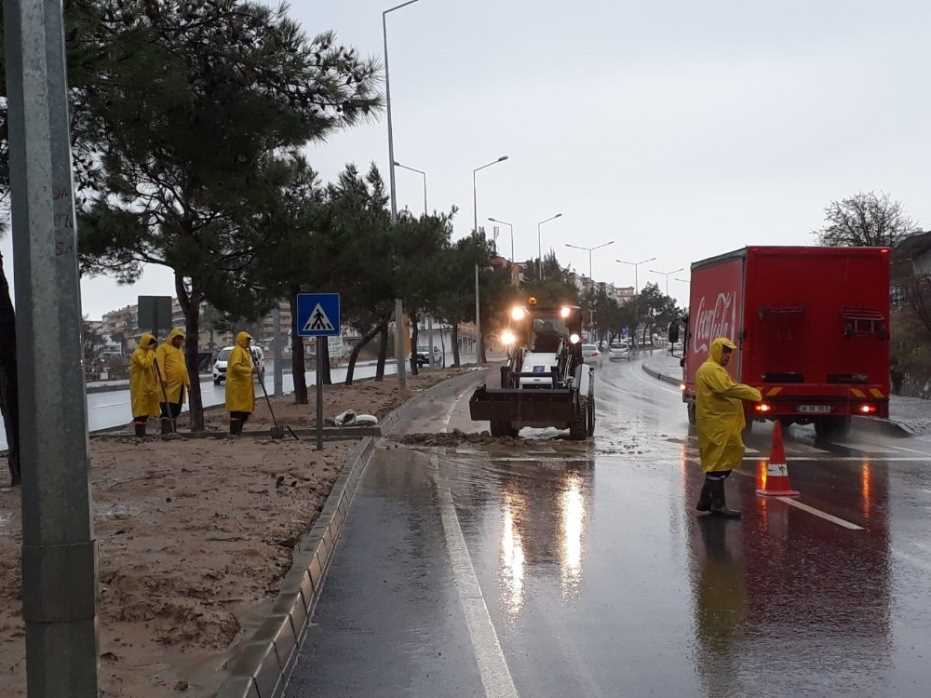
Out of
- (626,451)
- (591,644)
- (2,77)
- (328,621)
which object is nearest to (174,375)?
(626,451)

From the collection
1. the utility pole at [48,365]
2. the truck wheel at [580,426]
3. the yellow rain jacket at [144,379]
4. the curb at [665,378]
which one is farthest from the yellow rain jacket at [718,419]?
the curb at [665,378]

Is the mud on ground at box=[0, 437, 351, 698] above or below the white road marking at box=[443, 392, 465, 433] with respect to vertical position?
above

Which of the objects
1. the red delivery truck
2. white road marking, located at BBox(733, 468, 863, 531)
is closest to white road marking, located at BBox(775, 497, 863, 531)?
A: white road marking, located at BBox(733, 468, 863, 531)

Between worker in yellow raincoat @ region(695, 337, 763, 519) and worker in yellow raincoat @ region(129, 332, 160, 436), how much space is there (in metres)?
10.0

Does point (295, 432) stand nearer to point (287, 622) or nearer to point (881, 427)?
point (881, 427)

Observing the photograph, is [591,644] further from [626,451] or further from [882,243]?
[882,243]

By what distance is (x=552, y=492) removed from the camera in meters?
12.0

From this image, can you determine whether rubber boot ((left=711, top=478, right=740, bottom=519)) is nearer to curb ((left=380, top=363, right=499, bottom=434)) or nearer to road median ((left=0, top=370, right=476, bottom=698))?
road median ((left=0, top=370, right=476, bottom=698))

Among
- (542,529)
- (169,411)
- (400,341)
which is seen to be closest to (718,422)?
(542,529)

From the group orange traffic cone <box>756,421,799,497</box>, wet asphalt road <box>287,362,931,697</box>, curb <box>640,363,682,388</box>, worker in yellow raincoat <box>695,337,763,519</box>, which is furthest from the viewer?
curb <box>640,363,682,388</box>

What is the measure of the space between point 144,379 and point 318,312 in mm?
4137

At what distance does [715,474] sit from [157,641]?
19.6 feet

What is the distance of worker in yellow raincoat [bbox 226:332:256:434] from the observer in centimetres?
1759

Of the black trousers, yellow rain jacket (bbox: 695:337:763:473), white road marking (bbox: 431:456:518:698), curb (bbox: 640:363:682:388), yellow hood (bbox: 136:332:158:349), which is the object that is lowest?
curb (bbox: 640:363:682:388)
